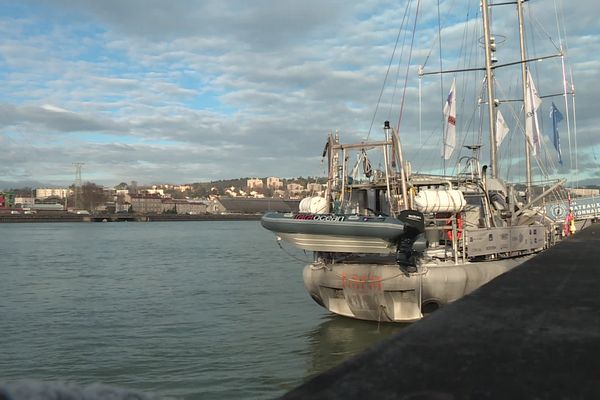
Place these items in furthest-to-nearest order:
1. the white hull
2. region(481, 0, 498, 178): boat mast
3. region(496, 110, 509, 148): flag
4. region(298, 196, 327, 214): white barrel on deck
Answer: region(496, 110, 509, 148): flag
region(481, 0, 498, 178): boat mast
region(298, 196, 327, 214): white barrel on deck
the white hull

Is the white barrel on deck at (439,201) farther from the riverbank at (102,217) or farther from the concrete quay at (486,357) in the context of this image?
the riverbank at (102,217)

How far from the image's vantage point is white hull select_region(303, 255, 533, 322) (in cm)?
1361

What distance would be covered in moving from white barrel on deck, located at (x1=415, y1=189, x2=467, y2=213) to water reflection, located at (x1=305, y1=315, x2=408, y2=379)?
3235mm

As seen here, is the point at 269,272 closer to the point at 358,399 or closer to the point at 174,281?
the point at 174,281

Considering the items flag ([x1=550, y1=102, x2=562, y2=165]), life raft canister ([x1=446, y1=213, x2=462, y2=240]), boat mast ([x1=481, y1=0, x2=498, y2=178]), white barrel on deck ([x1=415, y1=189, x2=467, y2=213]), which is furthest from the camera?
flag ([x1=550, y1=102, x2=562, y2=165])

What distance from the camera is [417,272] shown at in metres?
13.6

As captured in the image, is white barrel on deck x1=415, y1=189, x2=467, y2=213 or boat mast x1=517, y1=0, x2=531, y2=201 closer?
white barrel on deck x1=415, y1=189, x2=467, y2=213

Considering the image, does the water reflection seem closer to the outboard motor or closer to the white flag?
the outboard motor

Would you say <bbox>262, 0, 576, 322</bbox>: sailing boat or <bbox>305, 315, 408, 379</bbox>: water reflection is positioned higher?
<bbox>262, 0, 576, 322</bbox>: sailing boat

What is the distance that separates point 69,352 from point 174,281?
13.7m

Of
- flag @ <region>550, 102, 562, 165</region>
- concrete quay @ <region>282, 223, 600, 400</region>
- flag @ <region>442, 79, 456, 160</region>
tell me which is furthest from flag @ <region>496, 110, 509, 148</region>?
concrete quay @ <region>282, 223, 600, 400</region>

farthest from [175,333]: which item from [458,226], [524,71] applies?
[524,71]

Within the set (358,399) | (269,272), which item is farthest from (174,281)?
(358,399)

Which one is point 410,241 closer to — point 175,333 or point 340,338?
point 340,338
